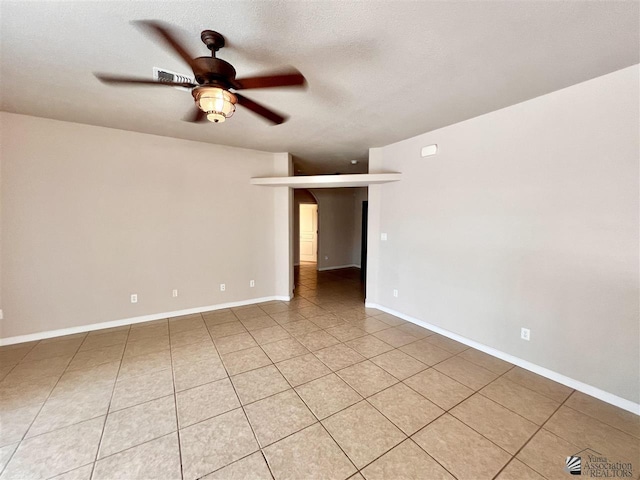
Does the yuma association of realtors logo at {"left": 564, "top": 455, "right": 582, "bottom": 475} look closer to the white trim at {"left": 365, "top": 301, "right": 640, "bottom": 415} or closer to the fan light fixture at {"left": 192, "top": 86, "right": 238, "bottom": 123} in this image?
the white trim at {"left": 365, "top": 301, "right": 640, "bottom": 415}

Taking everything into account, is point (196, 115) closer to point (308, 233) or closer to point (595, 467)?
point (595, 467)

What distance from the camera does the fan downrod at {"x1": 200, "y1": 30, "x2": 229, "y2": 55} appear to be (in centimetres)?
155

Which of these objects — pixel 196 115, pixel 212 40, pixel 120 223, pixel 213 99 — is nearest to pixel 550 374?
pixel 213 99

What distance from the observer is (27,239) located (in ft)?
9.63

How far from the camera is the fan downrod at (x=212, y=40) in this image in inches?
60.9

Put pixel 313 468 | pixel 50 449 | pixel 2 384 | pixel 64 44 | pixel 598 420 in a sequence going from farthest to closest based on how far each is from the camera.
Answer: pixel 2 384 → pixel 598 420 → pixel 64 44 → pixel 50 449 → pixel 313 468

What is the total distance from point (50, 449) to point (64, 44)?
8.91ft

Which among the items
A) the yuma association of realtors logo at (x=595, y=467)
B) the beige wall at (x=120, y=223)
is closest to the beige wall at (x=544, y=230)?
the yuma association of realtors logo at (x=595, y=467)

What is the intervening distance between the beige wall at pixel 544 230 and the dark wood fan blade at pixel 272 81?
237 centimetres

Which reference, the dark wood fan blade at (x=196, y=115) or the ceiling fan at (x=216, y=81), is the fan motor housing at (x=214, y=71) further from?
the dark wood fan blade at (x=196, y=115)

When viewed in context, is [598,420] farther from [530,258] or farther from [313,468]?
[313,468]

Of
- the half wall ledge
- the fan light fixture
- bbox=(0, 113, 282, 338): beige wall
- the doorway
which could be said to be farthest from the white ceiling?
the doorway

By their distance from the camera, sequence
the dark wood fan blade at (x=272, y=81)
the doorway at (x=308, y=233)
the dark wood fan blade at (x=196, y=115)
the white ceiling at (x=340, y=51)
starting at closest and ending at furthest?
the white ceiling at (x=340, y=51), the dark wood fan blade at (x=272, y=81), the dark wood fan blade at (x=196, y=115), the doorway at (x=308, y=233)

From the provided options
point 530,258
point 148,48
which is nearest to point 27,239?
point 148,48
